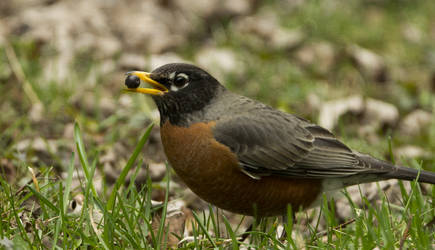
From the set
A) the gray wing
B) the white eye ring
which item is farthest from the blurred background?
the white eye ring

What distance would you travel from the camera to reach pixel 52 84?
6.07m

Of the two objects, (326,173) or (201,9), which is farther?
(201,9)

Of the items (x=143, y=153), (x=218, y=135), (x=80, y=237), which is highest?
(x=218, y=135)

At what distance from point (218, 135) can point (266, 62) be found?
12.1 feet

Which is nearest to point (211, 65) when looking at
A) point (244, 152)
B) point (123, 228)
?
point (244, 152)

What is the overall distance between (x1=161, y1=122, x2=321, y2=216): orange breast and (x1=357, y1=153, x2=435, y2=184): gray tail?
23.0 inches

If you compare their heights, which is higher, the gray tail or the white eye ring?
the white eye ring

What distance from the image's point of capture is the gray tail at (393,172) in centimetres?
395

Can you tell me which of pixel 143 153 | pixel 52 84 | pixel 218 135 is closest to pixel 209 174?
pixel 218 135

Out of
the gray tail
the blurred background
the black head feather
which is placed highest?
the black head feather

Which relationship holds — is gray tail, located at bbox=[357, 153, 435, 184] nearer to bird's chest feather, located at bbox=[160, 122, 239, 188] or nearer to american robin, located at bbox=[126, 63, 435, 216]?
american robin, located at bbox=[126, 63, 435, 216]

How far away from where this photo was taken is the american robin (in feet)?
12.5

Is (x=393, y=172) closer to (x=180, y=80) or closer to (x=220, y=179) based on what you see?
(x=220, y=179)

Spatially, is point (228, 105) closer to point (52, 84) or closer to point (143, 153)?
point (143, 153)
